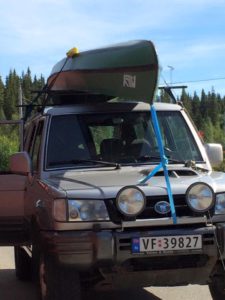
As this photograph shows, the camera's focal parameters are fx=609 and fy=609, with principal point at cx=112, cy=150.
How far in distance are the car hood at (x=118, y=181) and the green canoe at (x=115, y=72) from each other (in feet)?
2.59

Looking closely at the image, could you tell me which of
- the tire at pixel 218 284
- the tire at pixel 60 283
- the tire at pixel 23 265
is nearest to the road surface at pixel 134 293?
the tire at pixel 23 265

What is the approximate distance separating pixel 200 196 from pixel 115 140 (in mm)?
1684

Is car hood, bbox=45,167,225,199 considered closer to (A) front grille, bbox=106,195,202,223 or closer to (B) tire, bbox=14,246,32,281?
(A) front grille, bbox=106,195,202,223

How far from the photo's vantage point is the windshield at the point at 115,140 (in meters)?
6.20

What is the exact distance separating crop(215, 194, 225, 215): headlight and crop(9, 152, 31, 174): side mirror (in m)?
1.93

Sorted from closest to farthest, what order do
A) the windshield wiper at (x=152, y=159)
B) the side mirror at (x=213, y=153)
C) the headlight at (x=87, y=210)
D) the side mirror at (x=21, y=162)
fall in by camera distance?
1. the headlight at (x=87, y=210)
2. the side mirror at (x=21, y=162)
3. the windshield wiper at (x=152, y=159)
4. the side mirror at (x=213, y=153)

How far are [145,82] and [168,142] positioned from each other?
0.93 metres

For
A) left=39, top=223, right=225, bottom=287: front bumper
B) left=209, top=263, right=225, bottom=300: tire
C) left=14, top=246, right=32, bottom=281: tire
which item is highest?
left=39, top=223, right=225, bottom=287: front bumper

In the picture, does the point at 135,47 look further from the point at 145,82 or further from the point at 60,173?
the point at 60,173

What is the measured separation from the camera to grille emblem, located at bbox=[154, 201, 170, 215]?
5105 mm

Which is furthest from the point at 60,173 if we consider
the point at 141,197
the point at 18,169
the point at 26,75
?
the point at 26,75

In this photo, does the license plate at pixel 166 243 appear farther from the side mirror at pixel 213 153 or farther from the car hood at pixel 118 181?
the side mirror at pixel 213 153

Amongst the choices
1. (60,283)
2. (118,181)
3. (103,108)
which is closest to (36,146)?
(103,108)

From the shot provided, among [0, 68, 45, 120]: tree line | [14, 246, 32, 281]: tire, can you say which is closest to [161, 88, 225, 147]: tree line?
[0, 68, 45, 120]: tree line
